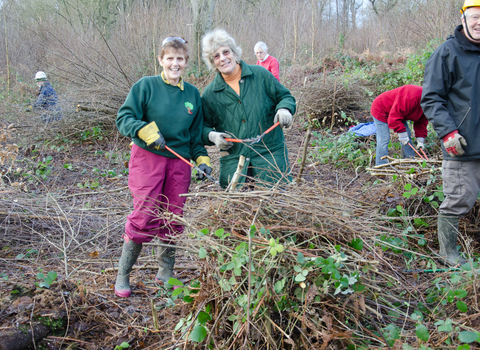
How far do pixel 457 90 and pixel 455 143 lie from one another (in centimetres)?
40

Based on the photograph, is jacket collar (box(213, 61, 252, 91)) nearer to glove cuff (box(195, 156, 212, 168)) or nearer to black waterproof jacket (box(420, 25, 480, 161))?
glove cuff (box(195, 156, 212, 168))

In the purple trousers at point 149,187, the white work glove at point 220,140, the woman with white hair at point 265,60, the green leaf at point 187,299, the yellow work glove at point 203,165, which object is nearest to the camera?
the green leaf at point 187,299

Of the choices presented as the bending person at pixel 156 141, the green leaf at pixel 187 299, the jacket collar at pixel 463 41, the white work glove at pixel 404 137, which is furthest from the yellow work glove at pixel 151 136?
the white work glove at pixel 404 137

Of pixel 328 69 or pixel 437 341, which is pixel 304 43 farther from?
pixel 437 341

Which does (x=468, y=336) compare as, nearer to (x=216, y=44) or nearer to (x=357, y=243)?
(x=357, y=243)

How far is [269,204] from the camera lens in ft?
5.91

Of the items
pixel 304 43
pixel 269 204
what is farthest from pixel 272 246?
pixel 304 43

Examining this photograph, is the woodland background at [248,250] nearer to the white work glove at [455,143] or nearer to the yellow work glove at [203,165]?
the yellow work glove at [203,165]

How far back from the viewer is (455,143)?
101 inches

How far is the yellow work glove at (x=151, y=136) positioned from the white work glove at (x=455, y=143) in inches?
79.3

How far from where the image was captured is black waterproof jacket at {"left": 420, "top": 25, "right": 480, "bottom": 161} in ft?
8.45

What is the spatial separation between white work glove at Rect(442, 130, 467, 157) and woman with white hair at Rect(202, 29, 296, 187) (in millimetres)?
1123

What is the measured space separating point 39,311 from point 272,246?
1.57 meters

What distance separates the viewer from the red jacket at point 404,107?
421 cm
